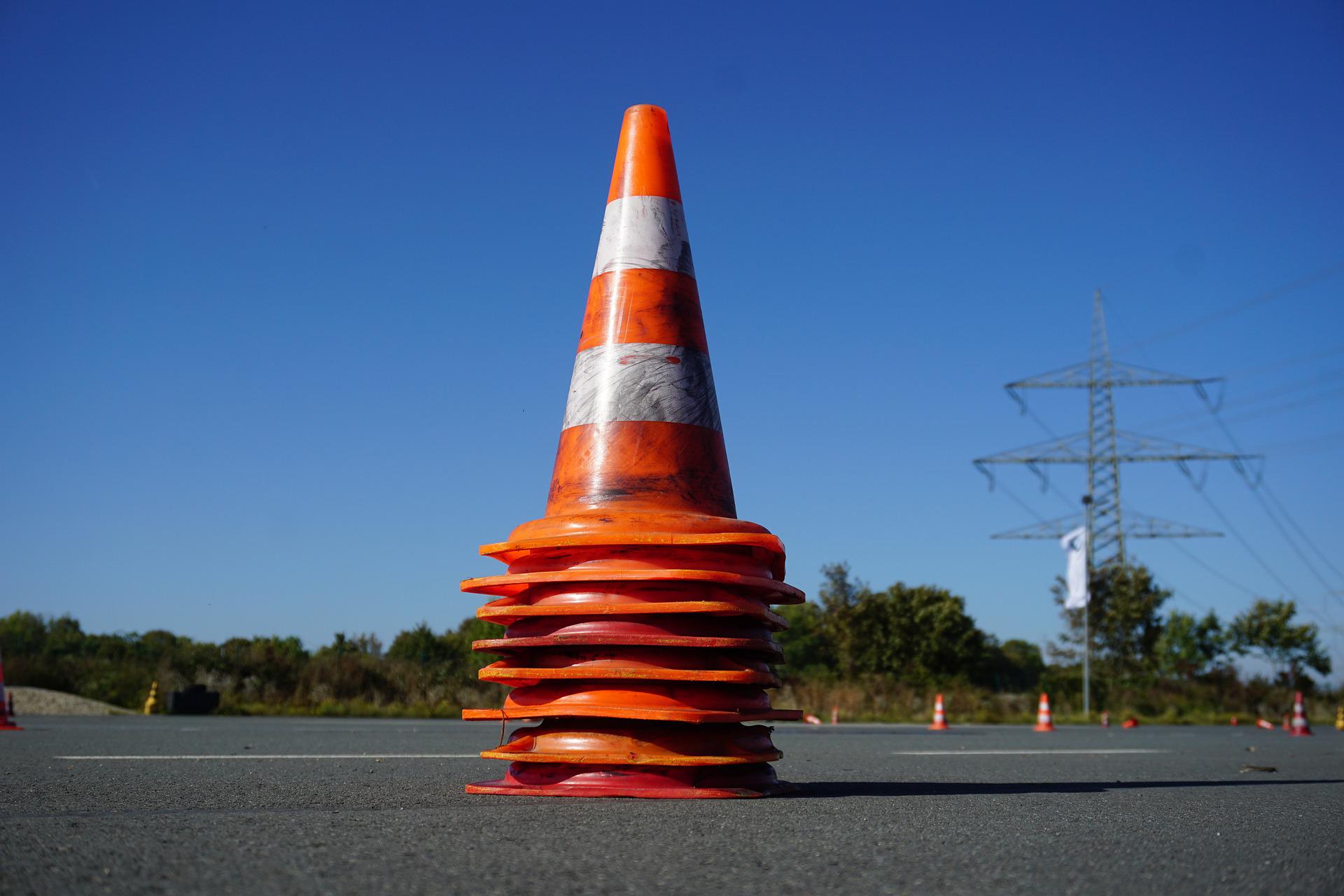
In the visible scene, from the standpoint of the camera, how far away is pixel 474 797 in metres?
4.30

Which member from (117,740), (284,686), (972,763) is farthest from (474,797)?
(284,686)

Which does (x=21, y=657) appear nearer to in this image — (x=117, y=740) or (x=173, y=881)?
(x=117, y=740)

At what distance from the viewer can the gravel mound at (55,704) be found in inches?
817

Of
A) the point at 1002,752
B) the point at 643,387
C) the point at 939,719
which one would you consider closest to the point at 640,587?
the point at 643,387

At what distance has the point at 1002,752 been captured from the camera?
31.9ft

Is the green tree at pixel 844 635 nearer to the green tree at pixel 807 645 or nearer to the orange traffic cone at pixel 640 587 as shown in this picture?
the green tree at pixel 807 645

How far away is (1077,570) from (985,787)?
97.4ft

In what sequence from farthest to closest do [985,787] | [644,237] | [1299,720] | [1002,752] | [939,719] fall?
[1299,720]
[939,719]
[1002,752]
[985,787]
[644,237]

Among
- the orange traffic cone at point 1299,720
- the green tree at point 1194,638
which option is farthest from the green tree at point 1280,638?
the orange traffic cone at point 1299,720

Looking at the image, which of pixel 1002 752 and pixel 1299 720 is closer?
pixel 1002 752

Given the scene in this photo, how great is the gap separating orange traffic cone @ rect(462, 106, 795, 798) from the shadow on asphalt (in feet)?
1.27

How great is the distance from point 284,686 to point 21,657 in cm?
625

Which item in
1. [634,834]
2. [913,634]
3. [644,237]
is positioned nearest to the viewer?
[634,834]

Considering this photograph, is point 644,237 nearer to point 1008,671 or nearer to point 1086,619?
point 1086,619
